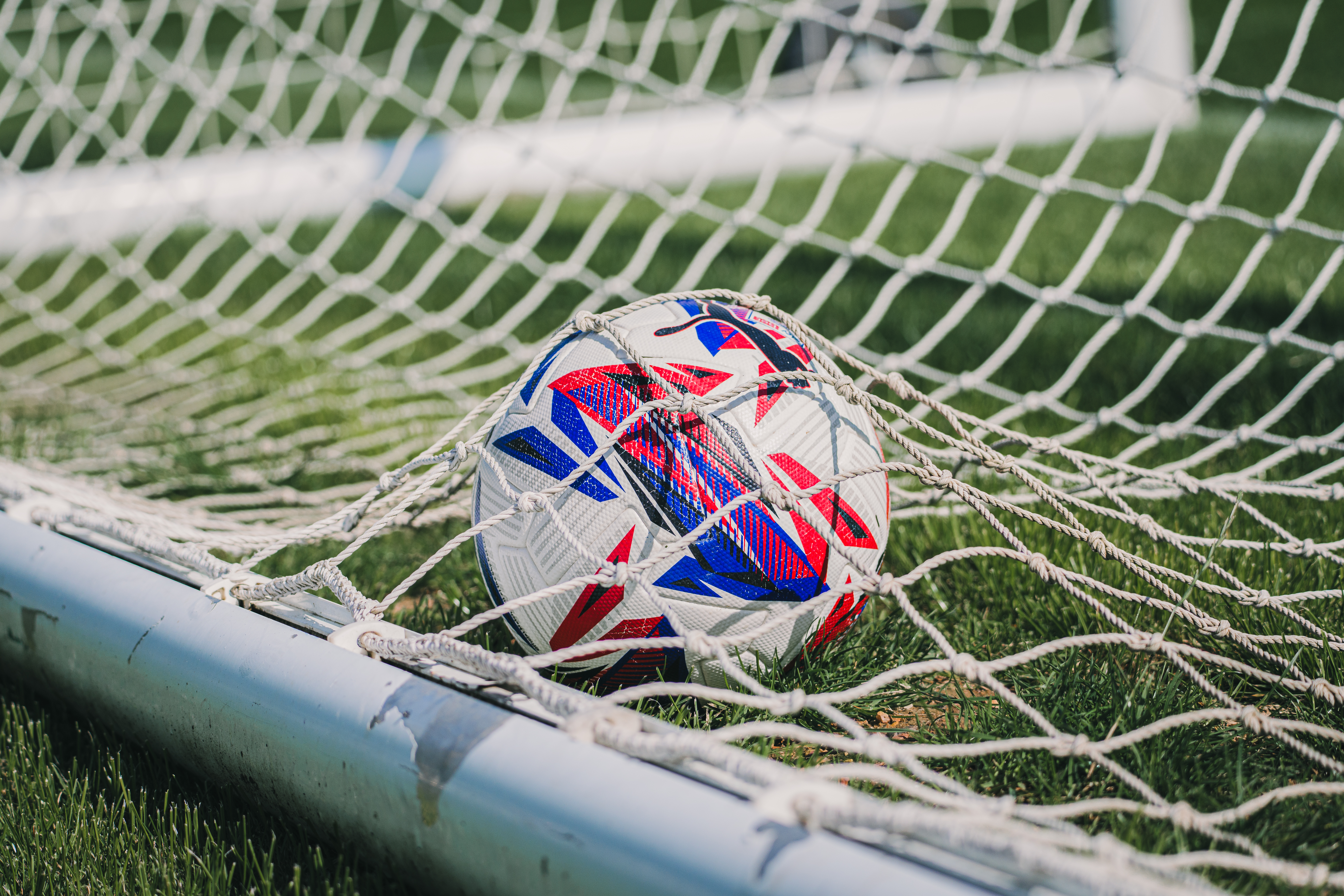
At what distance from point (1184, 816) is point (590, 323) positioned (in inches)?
33.9

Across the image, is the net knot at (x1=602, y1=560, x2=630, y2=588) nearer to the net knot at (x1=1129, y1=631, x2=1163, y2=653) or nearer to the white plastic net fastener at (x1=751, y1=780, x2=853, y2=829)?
the white plastic net fastener at (x1=751, y1=780, x2=853, y2=829)

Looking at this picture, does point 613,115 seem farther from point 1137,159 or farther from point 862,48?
point 862,48

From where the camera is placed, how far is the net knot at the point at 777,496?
1.26 m

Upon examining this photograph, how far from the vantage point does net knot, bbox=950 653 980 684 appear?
3.74 ft

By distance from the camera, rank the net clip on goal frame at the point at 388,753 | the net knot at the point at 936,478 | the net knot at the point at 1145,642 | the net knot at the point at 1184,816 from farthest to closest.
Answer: the net knot at the point at 936,478 → the net knot at the point at 1145,642 → the net knot at the point at 1184,816 → the net clip on goal frame at the point at 388,753

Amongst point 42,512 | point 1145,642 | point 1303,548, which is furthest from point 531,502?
point 1303,548

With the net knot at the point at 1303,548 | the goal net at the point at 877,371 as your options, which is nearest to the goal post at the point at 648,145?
the goal net at the point at 877,371

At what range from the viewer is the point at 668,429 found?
1.33 metres

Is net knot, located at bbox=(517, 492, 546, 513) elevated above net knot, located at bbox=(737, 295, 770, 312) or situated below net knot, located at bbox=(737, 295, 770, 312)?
below

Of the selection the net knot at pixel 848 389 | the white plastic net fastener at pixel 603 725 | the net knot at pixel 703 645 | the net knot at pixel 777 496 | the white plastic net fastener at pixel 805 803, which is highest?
the net knot at pixel 848 389

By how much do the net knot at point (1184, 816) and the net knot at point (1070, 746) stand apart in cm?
10

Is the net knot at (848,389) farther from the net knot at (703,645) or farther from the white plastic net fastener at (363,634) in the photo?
the white plastic net fastener at (363,634)

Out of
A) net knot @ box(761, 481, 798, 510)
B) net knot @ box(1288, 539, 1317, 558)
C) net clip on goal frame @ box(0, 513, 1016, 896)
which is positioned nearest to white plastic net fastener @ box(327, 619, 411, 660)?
net clip on goal frame @ box(0, 513, 1016, 896)

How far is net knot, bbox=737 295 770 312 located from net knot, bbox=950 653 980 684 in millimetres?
564
